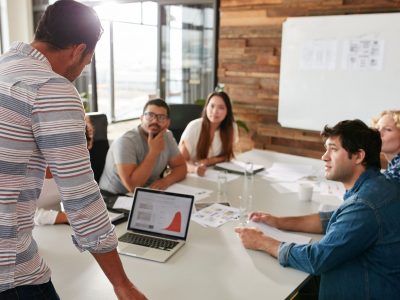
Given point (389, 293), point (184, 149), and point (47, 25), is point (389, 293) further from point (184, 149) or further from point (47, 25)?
point (184, 149)

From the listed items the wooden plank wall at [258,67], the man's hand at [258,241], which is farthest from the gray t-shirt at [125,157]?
the wooden plank wall at [258,67]

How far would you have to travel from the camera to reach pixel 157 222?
1747 mm

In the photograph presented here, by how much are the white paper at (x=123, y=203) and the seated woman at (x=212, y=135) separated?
105 cm

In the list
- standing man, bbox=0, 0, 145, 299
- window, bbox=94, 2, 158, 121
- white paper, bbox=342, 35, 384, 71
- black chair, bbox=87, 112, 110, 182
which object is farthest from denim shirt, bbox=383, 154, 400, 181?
window, bbox=94, 2, 158, 121

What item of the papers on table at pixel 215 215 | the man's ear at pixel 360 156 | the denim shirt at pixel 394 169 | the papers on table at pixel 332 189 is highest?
the man's ear at pixel 360 156

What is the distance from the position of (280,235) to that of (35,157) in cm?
118

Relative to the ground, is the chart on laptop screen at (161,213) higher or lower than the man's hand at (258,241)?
higher

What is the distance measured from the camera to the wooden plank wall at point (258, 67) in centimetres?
413

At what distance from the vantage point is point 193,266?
152 centimetres

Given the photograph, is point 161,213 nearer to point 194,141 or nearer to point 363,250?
point 363,250

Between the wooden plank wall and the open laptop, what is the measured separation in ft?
8.83

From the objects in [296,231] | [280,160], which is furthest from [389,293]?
[280,160]

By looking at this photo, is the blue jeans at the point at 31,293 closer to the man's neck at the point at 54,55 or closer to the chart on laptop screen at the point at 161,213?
the man's neck at the point at 54,55

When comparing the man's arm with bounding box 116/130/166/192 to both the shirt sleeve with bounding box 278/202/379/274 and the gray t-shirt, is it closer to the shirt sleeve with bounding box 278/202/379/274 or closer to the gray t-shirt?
the gray t-shirt
